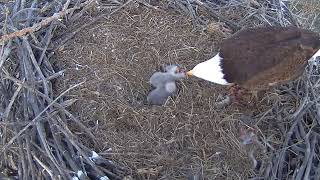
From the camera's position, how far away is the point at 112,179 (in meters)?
2.71

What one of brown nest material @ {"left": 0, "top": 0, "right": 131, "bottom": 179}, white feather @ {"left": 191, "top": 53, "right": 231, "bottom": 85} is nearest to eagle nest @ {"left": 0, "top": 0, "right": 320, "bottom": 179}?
brown nest material @ {"left": 0, "top": 0, "right": 131, "bottom": 179}

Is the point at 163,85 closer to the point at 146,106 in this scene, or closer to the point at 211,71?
the point at 146,106

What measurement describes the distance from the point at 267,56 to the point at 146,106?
720mm

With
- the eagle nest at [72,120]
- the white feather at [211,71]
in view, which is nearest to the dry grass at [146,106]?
the eagle nest at [72,120]

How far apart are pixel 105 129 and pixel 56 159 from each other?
33 cm

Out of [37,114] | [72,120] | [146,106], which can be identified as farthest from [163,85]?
[37,114]

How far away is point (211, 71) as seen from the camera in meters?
2.87

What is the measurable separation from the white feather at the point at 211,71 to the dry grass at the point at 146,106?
0.14 meters

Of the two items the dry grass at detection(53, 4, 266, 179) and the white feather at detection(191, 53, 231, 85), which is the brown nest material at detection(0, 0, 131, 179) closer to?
the dry grass at detection(53, 4, 266, 179)

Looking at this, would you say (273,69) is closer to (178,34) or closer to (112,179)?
(178,34)

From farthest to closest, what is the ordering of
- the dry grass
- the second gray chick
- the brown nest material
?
the second gray chick, the dry grass, the brown nest material

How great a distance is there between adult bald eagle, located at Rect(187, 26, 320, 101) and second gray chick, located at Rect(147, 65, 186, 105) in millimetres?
113

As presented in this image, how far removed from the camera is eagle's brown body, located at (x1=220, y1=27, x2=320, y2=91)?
2.79 m

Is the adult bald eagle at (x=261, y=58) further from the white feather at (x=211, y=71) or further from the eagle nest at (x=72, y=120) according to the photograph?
the eagle nest at (x=72, y=120)
